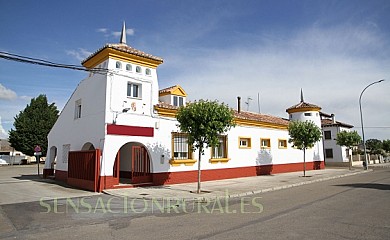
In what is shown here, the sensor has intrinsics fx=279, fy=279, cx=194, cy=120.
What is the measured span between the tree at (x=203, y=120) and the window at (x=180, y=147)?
118 inches

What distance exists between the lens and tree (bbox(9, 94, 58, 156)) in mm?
42156

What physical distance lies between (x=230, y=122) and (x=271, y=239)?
847 centimetres

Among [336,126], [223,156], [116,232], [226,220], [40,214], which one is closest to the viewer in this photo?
[116,232]

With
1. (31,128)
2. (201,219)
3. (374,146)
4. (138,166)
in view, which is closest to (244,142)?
(138,166)

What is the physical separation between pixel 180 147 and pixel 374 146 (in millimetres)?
60628

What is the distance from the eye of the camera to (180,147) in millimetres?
16703

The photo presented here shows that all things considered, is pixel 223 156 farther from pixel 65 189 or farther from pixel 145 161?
pixel 65 189

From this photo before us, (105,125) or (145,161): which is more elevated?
(105,125)

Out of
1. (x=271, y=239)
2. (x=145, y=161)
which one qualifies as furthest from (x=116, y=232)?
(x=145, y=161)

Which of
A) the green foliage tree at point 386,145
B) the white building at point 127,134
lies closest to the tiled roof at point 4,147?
the white building at point 127,134

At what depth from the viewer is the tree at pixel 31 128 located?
138 ft

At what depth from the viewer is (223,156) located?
19141 mm

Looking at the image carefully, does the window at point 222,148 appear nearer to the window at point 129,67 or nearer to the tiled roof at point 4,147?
the window at point 129,67

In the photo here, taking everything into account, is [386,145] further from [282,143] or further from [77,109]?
[77,109]
